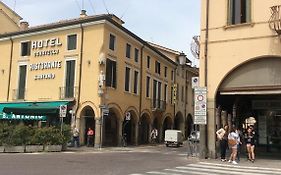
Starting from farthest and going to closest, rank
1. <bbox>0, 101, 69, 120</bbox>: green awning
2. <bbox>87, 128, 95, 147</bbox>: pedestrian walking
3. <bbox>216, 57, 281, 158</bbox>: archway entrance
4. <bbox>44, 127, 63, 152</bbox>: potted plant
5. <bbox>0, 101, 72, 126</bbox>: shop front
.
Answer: <bbox>87, 128, 95, 147</bbox>: pedestrian walking, <bbox>0, 101, 72, 126</bbox>: shop front, <bbox>0, 101, 69, 120</bbox>: green awning, <bbox>44, 127, 63, 152</bbox>: potted plant, <bbox>216, 57, 281, 158</bbox>: archway entrance

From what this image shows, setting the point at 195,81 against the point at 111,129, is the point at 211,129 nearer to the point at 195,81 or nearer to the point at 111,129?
the point at 195,81

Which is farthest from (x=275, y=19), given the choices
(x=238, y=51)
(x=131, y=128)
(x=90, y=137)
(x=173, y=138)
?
(x=131, y=128)

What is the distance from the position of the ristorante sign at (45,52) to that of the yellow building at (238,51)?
51.3 feet

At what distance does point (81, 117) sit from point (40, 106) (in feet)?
11.8

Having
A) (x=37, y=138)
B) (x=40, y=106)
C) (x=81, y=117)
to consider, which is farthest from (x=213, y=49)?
(x=40, y=106)

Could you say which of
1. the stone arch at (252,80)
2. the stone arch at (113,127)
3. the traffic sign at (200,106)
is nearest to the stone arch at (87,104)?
the stone arch at (113,127)

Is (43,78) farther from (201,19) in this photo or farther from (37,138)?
(201,19)

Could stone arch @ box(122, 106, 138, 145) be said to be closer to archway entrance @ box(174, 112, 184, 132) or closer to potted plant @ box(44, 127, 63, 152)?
potted plant @ box(44, 127, 63, 152)

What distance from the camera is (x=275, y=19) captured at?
19.2 metres

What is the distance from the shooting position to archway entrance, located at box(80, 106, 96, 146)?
32.0 metres

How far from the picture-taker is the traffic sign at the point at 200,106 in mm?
20375

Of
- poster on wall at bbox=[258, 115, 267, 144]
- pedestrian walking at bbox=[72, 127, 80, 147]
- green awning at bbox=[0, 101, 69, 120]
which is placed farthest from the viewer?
green awning at bbox=[0, 101, 69, 120]

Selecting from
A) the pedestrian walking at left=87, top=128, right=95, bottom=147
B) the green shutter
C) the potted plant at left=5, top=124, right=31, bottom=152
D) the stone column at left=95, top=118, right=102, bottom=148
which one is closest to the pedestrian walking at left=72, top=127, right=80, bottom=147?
the pedestrian walking at left=87, top=128, right=95, bottom=147

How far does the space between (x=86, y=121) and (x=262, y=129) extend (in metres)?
14.2
